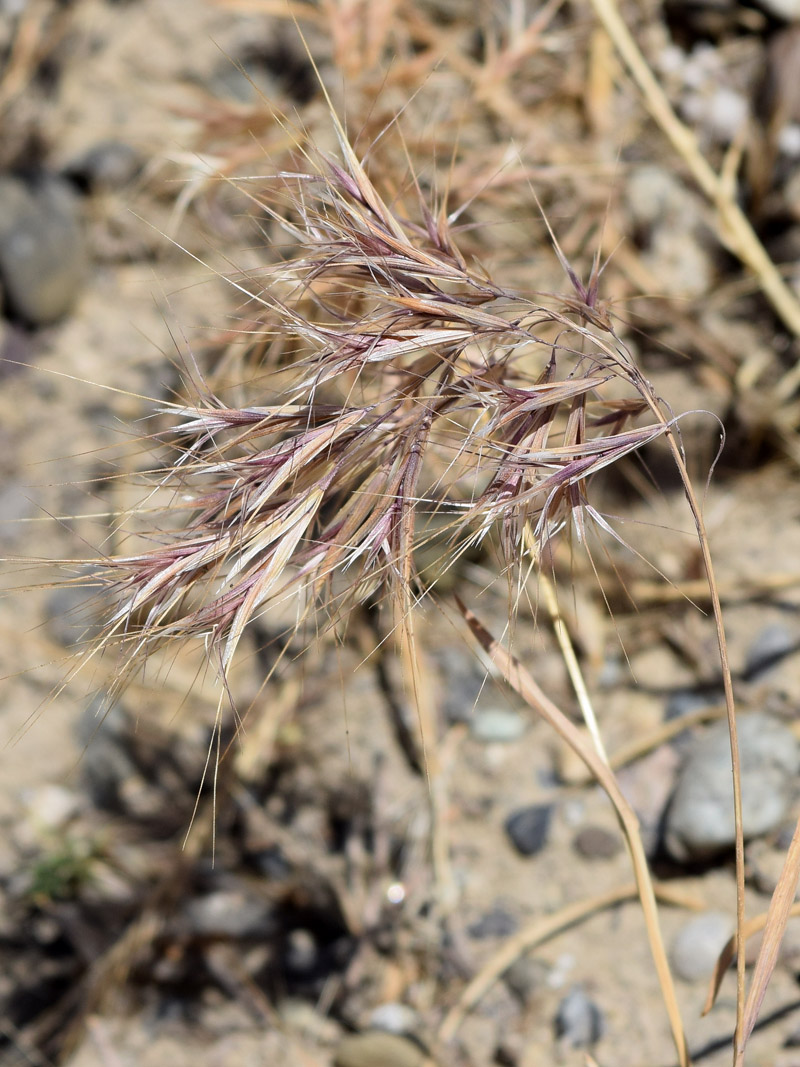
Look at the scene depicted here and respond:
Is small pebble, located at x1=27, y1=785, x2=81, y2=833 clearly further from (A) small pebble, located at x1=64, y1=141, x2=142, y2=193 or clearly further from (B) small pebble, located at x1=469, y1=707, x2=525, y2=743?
(A) small pebble, located at x1=64, y1=141, x2=142, y2=193

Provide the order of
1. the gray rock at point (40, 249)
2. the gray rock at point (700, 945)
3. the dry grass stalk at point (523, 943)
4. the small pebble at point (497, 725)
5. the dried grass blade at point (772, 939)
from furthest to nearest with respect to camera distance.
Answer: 1. the gray rock at point (40, 249)
2. the small pebble at point (497, 725)
3. the dry grass stalk at point (523, 943)
4. the gray rock at point (700, 945)
5. the dried grass blade at point (772, 939)

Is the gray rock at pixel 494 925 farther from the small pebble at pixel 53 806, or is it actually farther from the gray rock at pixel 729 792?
the small pebble at pixel 53 806

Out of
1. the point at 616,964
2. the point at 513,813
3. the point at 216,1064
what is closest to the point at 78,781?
the point at 216,1064

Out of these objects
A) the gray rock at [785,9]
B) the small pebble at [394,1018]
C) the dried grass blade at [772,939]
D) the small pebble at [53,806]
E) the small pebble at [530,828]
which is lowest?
the small pebble at [394,1018]

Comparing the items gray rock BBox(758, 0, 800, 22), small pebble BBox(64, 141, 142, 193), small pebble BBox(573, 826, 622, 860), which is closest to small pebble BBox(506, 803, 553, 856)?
small pebble BBox(573, 826, 622, 860)

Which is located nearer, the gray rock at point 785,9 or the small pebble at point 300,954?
the small pebble at point 300,954

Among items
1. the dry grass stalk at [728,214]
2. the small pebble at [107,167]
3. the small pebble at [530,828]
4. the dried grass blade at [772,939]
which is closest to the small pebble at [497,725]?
the small pebble at [530,828]

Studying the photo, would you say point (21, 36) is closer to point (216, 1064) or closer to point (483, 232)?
point (483, 232)
